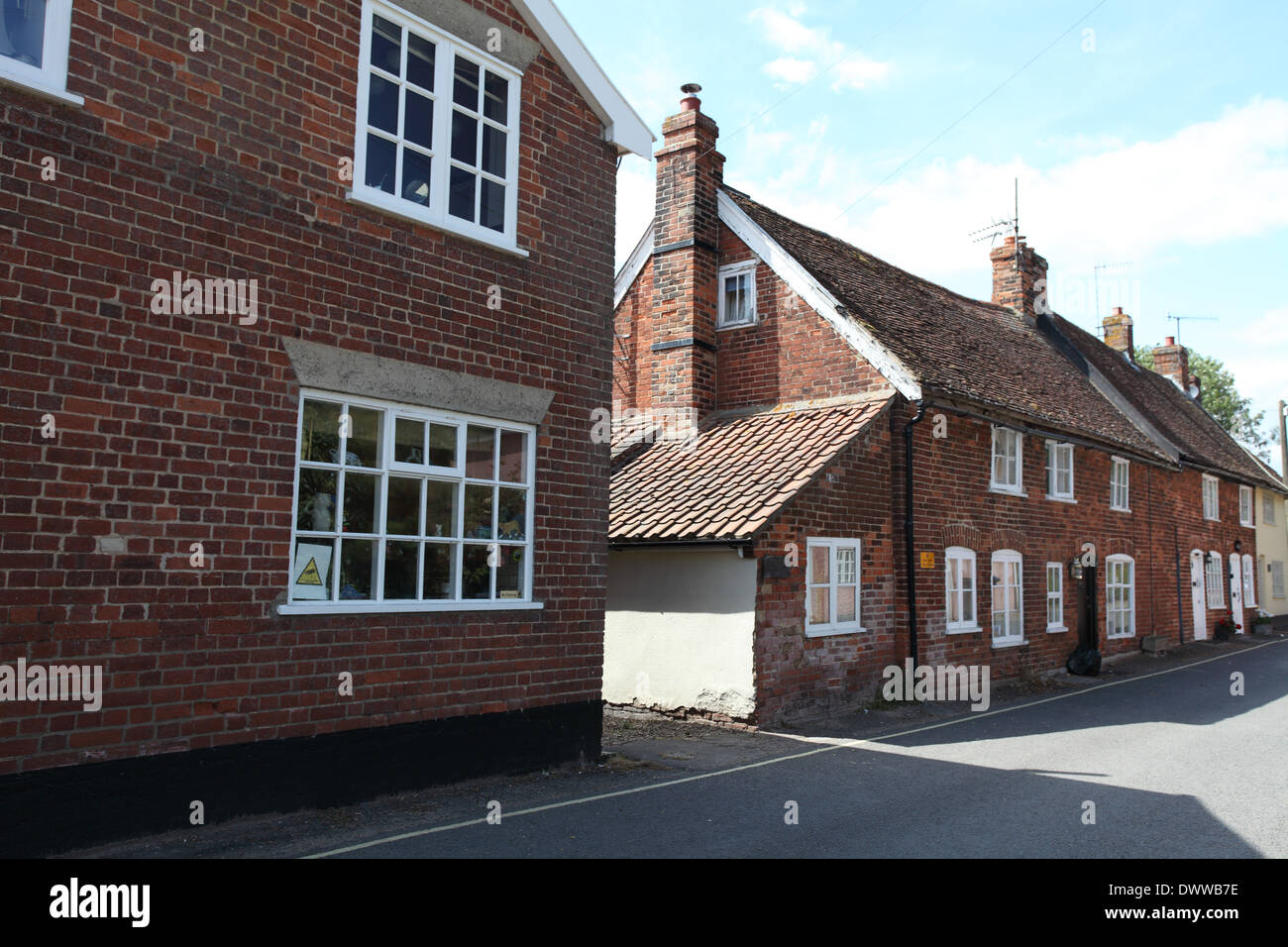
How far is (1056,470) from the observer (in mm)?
18625

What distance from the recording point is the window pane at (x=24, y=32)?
6066 millimetres

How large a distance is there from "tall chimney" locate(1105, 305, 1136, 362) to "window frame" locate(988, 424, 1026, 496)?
17014mm

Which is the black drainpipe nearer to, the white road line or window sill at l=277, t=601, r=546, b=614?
the white road line

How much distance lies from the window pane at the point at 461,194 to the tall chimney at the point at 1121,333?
2841cm

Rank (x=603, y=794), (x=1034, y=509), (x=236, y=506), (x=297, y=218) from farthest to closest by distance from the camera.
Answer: (x=1034, y=509) → (x=603, y=794) → (x=297, y=218) → (x=236, y=506)

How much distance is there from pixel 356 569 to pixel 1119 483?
62.4ft

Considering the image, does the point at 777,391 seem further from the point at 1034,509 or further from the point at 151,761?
the point at 151,761

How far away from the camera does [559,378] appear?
9.44 meters

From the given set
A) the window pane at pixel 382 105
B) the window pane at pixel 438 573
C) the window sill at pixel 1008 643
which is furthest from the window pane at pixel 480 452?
the window sill at pixel 1008 643

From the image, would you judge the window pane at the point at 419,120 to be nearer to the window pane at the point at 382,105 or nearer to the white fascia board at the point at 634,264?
the window pane at the point at 382,105

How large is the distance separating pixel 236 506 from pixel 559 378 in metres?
3.55

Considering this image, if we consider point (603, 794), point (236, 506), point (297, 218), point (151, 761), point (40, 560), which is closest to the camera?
point (40, 560)

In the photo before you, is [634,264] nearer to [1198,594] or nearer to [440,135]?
[440,135]

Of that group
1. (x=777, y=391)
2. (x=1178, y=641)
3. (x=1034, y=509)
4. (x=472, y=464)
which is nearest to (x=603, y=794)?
(x=472, y=464)
